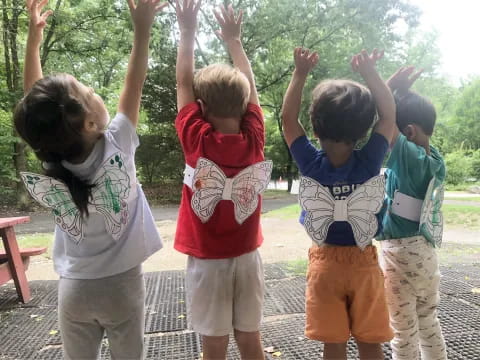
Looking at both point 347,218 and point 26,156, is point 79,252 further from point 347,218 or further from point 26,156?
point 26,156

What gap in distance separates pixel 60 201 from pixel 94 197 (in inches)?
4.6

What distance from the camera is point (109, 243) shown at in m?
1.42

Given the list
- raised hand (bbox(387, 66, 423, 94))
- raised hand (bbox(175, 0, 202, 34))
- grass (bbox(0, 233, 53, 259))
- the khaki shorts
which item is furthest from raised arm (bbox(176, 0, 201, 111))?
grass (bbox(0, 233, 53, 259))

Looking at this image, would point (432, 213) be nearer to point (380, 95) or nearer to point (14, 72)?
point (380, 95)

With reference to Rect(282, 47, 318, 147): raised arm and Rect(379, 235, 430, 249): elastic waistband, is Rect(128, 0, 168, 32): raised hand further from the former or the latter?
Rect(379, 235, 430, 249): elastic waistband

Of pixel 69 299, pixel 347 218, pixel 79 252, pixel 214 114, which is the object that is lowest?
pixel 69 299

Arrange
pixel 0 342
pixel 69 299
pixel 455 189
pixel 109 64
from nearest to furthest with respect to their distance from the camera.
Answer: pixel 69 299
pixel 0 342
pixel 109 64
pixel 455 189

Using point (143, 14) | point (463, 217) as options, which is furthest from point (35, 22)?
point (463, 217)

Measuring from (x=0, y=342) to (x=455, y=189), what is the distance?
19217mm

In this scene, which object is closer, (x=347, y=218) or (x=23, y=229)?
(x=347, y=218)

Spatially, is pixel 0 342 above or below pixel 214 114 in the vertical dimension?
below

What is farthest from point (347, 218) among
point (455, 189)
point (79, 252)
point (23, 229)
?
point (455, 189)

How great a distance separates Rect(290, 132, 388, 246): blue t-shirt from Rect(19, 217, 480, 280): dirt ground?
3.50m

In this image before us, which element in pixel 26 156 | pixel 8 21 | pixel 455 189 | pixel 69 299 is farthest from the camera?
pixel 455 189
